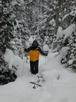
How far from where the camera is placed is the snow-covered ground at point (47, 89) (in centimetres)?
1099

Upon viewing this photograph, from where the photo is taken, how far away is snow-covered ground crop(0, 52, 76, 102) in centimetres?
1099

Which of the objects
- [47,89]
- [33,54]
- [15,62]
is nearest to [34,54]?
[33,54]

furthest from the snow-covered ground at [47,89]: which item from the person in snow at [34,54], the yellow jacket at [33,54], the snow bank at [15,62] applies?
the yellow jacket at [33,54]

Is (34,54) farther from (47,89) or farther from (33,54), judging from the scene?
(47,89)

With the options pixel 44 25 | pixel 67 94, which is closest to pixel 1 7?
pixel 67 94

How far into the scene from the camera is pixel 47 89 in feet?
38.7

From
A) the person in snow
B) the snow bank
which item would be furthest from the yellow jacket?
the snow bank

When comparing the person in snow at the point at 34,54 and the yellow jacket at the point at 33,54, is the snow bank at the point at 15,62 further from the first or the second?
the yellow jacket at the point at 33,54

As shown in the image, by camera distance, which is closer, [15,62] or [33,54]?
[33,54]

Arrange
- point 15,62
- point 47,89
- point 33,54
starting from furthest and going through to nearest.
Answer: point 15,62 < point 33,54 < point 47,89

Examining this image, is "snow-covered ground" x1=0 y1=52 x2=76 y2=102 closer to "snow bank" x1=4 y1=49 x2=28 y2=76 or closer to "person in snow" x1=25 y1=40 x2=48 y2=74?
"person in snow" x1=25 y1=40 x2=48 y2=74

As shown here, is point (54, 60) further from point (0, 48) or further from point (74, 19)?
point (0, 48)

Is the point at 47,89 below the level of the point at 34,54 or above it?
below

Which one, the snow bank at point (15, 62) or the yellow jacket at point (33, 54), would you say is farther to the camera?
the yellow jacket at point (33, 54)
